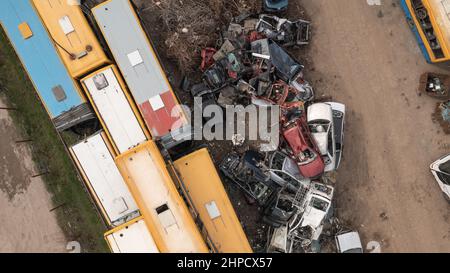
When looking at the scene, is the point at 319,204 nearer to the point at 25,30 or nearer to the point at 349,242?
the point at 349,242

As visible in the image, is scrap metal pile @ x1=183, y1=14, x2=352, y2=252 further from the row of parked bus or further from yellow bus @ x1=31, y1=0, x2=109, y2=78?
yellow bus @ x1=31, y1=0, x2=109, y2=78

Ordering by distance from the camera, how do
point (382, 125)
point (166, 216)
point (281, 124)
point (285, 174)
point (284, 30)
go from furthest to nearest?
point (382, 125) < point (281, 124) < point (284, 30) < point (285, 174) < point (166, 216)

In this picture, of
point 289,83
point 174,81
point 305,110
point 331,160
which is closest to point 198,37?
point 174,81

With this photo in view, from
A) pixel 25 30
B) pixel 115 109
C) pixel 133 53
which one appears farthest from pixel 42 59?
pixel 133 53

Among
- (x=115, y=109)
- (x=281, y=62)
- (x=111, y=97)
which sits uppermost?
(x=111, y=97)

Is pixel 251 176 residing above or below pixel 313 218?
above

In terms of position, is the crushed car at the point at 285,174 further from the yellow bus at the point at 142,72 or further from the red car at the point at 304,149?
the yellow bus at the point at 142,72

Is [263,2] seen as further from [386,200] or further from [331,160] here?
[386,200]
